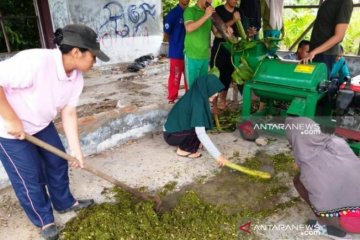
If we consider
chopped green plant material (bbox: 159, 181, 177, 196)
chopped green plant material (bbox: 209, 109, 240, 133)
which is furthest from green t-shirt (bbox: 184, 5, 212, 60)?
chopped green plant material (bbox: 159, 181, 177, 196)

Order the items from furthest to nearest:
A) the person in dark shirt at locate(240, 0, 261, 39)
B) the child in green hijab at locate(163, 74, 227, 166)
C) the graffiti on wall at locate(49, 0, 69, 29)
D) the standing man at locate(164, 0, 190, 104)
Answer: the graffiti on wall at locate(49, 0, 69, 29)
the person in dark shirt at locate(240, 0, 261, 39)
the standing man at locate(164, 0, 190, 104)
the child in green hijab at locate(163, 74, 227, 166)

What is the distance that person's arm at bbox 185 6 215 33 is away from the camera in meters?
3.75

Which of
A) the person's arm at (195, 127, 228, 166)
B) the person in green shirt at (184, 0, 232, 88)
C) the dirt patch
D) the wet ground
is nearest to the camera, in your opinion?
the wet ground

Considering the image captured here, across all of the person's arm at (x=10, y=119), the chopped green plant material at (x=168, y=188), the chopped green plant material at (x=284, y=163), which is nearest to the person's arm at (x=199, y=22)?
the chopped green plant material at (x=284, y=163)

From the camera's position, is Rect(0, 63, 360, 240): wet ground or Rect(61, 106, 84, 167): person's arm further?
Rect(0, 63, 360, 240): wet ground

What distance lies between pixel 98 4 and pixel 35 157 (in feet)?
19.2

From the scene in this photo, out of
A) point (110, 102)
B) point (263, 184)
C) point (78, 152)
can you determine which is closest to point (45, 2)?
point (110, 102)

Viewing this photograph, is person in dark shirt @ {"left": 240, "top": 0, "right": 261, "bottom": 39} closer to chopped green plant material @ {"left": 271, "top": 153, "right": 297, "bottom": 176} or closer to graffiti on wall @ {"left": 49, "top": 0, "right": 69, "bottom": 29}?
chopped green plant material @ {"left": 271, "top": 153, "right": 297, "bottom": 176}

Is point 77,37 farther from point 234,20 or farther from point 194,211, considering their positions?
point 234,20

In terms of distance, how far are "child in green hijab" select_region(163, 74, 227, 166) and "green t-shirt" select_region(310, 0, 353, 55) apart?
57.3 inches

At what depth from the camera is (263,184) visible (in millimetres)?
2959

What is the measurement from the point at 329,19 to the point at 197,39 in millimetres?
1589

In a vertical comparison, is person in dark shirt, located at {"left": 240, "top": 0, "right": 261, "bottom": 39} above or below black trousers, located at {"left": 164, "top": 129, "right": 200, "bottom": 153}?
above

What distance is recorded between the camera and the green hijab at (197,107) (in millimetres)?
2986
